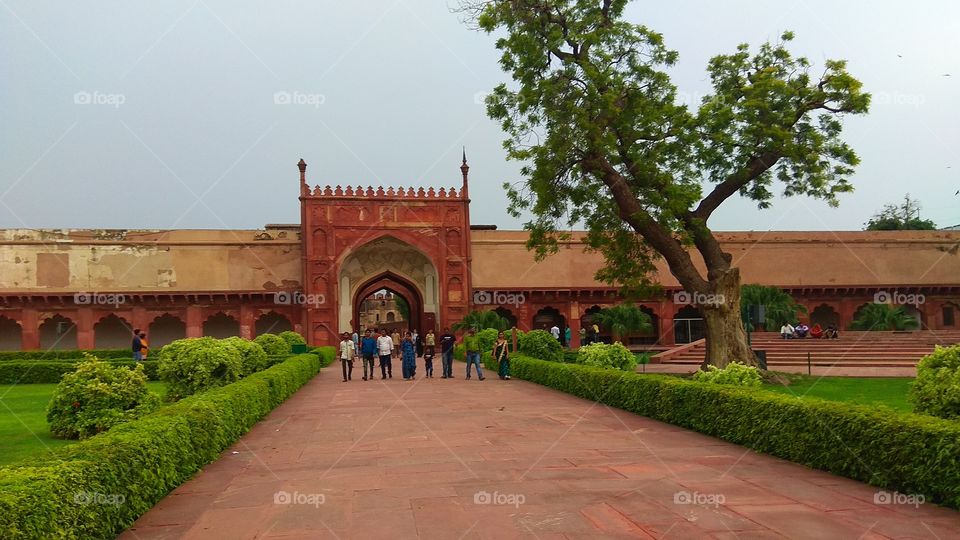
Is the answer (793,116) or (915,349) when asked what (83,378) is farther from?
(915,349)

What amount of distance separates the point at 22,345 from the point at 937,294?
38.4 meters

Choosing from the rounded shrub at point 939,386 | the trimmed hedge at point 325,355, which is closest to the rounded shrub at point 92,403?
the rounded shrub at point 939,386

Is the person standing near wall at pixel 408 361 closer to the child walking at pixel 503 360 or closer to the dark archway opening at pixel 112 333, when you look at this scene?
the child walking at pixel 503 360

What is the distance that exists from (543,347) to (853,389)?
6810 millimetres

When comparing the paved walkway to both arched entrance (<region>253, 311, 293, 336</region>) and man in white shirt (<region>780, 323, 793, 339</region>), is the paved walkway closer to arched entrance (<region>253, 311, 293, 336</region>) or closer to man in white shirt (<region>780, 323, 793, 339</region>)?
man in white shirt (<region>780, 323, 793, 339</region>)

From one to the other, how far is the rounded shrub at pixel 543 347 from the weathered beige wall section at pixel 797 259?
14.2m

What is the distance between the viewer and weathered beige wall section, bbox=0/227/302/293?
2928 centimetres

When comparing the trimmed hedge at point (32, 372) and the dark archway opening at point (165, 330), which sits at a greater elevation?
the dark archway opening at point (165, 330)

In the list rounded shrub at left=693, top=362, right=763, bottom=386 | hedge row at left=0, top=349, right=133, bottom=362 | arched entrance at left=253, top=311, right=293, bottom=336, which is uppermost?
arched entrance at left=253, top=311, right=293, bottom=336

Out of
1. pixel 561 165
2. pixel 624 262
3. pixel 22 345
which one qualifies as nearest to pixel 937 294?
pixel 624 262

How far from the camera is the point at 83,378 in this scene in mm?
8484

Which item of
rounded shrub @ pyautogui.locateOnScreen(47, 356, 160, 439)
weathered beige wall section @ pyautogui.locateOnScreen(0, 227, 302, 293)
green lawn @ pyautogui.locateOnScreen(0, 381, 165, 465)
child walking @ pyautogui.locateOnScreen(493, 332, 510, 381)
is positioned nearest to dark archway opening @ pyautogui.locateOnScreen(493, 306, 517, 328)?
weathered beige wall section @ pyautogui.locateOnScreen(0, 227, 302, 293)

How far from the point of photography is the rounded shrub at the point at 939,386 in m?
6.35

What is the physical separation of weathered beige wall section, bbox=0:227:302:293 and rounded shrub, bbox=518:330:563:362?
15.7 m
